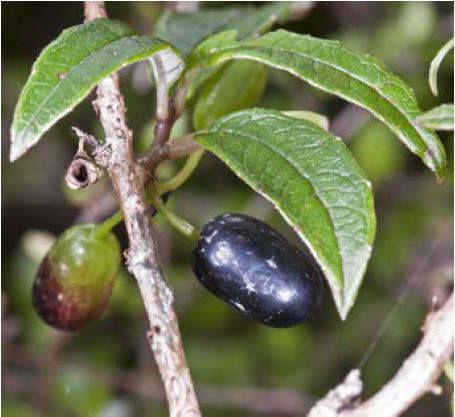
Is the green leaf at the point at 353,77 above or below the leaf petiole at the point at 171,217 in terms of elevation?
above

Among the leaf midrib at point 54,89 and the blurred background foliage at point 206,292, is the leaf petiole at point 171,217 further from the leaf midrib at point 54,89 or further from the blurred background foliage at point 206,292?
the blurred background foliage at point 206,292

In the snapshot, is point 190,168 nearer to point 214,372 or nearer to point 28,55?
point 214,372

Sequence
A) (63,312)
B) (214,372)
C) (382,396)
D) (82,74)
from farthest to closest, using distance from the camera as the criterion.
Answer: (214,372)
(63,312)
(382,396)
(82,74)

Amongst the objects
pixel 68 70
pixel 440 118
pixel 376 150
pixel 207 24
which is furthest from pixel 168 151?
pixel 376 150

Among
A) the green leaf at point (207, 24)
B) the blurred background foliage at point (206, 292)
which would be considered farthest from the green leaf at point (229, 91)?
the blurred background foliage at point (206, 292)

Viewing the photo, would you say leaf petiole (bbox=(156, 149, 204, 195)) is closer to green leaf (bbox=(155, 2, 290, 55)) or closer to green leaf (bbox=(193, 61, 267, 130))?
green leaf (bbox=(193, 61, 267, 130))

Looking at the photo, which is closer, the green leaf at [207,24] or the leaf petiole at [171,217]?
the leaf petiole at [171,217]

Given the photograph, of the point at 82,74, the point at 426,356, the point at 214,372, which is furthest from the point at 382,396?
the point at 214,372
